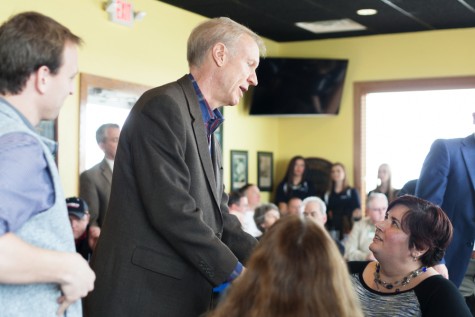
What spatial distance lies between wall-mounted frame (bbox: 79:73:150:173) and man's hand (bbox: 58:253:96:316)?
5161 mm

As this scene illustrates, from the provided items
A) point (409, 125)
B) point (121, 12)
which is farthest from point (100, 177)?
point (409, 125)

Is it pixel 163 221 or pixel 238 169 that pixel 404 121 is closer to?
pixel 238 169

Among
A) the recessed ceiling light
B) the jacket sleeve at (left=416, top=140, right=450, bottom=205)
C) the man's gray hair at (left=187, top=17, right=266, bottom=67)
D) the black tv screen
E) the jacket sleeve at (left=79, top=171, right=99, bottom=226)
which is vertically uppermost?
the recessed ceiling light

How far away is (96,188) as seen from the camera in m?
5.68

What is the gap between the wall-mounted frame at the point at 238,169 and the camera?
9266 mm

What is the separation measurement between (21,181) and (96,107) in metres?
5.49

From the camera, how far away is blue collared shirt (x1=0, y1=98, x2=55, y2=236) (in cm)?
154

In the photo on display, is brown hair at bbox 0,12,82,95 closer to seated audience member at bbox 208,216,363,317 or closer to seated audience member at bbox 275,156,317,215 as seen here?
seated audience member at bbox 208,216,363,317

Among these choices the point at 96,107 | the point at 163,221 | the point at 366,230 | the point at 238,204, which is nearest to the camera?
the point at 163,221

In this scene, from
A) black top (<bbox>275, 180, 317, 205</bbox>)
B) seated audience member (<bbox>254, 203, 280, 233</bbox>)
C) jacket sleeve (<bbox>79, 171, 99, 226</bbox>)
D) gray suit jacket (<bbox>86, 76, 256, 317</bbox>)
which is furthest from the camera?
black top (<bbox>275, 180, 317, 205</bbox>)

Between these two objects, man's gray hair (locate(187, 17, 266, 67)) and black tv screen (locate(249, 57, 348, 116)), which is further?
black tv screen (locate(249, 57, 348, 116))

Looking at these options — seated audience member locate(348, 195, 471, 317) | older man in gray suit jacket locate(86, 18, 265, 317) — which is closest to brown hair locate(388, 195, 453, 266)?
seated audience member locate(348, 195, 471, 317)

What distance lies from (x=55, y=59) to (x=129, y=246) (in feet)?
2.75

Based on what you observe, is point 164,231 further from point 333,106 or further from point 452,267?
point 333,106
